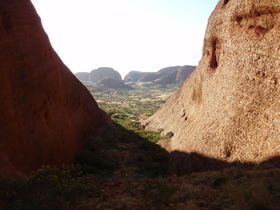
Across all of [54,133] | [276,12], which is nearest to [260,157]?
[276,12]

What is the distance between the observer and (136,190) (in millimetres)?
7562

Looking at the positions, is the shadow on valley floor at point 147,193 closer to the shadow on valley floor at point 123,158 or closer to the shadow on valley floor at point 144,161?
the shadow on valley floor at point 144,161

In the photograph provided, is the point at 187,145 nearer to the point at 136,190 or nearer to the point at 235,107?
the point at 235,107

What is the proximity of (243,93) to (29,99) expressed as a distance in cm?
961

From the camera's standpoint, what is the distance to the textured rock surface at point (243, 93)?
Answer: 960 cm

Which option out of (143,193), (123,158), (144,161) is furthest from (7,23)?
(144,161)

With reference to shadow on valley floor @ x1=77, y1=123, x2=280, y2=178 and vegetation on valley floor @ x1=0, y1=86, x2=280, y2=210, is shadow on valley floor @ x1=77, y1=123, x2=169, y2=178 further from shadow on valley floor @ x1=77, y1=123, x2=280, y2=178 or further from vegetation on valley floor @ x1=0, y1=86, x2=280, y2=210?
vegetation on valley floor @ x1=0, y1=86, x2=280, y2=210

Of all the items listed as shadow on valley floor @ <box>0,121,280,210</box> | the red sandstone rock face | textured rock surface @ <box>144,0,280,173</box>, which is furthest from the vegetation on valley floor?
textured rock surface @ <box>144,0,280,173</box>

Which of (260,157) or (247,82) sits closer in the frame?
(260,157)

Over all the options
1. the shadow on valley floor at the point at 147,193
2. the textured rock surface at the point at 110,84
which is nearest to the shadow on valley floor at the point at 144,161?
the shadow on valley floor at the point at 147,193

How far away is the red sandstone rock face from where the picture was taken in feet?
31.1

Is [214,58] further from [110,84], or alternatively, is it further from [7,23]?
[110,84]

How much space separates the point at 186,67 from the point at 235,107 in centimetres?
15728

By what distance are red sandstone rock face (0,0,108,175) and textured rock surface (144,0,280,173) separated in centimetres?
671
